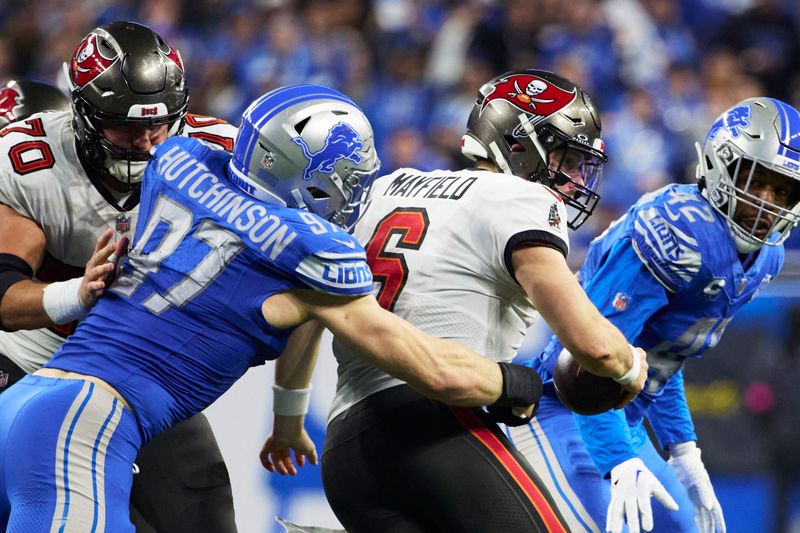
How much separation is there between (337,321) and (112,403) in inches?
21.8

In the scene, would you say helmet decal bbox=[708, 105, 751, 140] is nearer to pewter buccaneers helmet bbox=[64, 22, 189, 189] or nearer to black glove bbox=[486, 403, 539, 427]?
black glove bbox=[486, 403, 539, 427]

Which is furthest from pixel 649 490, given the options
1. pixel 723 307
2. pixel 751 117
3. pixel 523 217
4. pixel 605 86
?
pixel 605 86

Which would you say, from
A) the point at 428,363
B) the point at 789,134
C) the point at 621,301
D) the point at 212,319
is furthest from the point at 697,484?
the point at 212,319

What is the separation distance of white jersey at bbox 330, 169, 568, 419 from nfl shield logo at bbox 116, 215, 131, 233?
841 millimetres

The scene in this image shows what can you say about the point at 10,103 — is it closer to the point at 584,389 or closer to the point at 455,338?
the point at 455,338

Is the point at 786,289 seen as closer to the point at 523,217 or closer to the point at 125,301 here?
the point at 523,217

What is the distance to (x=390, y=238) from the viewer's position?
10.0 ft

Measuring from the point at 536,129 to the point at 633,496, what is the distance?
3.72 ft

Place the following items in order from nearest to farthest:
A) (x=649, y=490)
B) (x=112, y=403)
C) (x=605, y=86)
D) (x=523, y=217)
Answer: (x=112, y=403) < (x=523, y=217) < (x=649, y=490) < (x=605, y=86)

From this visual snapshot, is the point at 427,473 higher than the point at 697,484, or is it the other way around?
the point at 427,473

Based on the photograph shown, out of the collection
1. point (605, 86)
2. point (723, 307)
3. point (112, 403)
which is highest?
point (112, 403)

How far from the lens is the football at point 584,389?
306cm

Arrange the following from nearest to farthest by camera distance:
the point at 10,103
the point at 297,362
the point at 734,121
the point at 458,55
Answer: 1. the point at 297,362
2. the point at 734,121
3. the point at 10,103
4. the point at 458,55

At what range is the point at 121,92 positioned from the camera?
3354 millimetres
